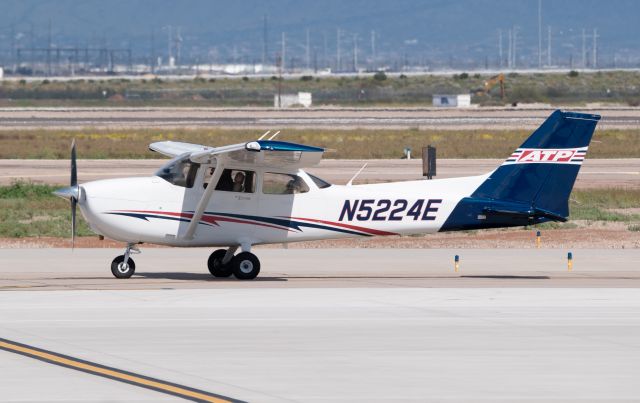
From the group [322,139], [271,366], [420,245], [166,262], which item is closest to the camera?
[271,366]

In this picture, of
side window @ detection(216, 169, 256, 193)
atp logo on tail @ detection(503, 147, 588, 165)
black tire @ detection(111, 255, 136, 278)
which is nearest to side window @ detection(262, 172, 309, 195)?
side window @ detection(216, 169, 256, 193)

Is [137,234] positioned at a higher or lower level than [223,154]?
lower

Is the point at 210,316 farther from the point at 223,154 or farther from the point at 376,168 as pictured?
the point at 376,168

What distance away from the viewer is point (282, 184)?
19312 millimetres

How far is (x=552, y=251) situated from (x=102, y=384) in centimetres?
1372

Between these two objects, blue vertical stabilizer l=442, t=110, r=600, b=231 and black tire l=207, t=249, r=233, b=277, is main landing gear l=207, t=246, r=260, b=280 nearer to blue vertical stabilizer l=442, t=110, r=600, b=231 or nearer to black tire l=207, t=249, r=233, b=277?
black tire l=207, t=249, r=233, b=277

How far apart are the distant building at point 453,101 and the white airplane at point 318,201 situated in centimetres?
8622

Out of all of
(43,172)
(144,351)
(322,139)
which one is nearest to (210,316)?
(144,351)

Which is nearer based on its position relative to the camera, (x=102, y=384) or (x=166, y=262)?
(x=102, y=384)

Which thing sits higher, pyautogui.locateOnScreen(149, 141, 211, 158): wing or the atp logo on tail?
pyautogui.locateOnScreen(149, 141, 211, 158): wing

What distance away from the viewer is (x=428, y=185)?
19469 millimetres

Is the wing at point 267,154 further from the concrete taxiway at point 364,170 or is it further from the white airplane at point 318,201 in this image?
the concrete taxiway at point 364,170

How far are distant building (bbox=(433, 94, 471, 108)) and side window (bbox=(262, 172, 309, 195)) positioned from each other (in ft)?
284

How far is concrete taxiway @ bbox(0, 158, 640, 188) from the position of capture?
135 feet
